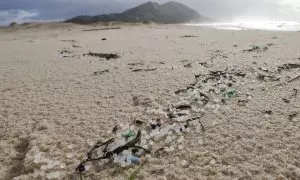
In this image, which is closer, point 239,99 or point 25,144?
point 25,144

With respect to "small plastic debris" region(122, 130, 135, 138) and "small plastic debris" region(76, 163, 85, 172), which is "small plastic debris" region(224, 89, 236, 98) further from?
"small plastic debris" region(76, 163, 85, 172)

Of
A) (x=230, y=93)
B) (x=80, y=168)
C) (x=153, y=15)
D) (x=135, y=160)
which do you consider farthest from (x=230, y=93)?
(x=153, y=15)

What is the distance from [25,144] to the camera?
3.08m

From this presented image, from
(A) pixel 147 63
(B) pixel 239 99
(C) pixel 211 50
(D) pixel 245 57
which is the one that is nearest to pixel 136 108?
(B) pixel 239 99

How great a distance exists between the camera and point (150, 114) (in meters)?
3.58

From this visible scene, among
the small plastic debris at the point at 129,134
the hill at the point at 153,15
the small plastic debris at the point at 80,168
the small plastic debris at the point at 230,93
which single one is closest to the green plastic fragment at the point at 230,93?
the small plastic debris at the point at 230,93

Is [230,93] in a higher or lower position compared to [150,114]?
higher

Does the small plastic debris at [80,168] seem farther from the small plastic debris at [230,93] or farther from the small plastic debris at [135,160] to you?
the small plastic debris at [230,93]

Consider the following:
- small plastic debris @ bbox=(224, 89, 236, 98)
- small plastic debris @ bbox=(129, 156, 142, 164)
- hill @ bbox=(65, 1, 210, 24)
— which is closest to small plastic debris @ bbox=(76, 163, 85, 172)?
small plastic debris @ bbox=(129, 156, 142, 164)

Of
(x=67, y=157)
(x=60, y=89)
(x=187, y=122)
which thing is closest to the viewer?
(x=67, y=157)

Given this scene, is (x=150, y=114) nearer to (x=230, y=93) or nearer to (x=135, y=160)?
(x=135, y=160)

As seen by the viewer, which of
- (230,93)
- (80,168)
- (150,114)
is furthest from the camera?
(230,93)

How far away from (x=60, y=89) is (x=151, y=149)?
2.19 m

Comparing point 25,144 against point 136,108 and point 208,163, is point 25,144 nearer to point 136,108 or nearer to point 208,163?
point 136,108
